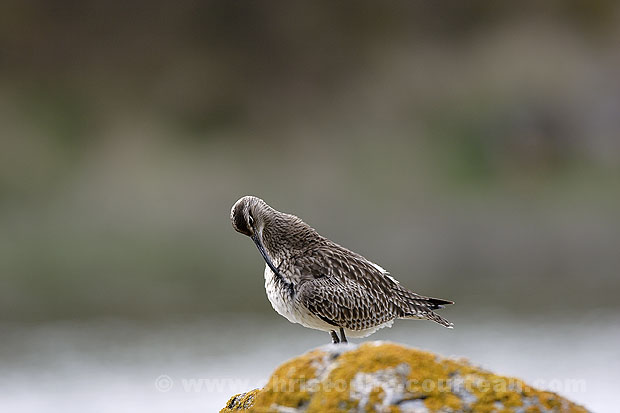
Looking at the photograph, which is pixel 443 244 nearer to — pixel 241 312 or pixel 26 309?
pixel 241 312

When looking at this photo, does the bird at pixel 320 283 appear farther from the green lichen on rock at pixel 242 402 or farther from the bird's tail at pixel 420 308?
the green lichen on rock at pixel 242 402

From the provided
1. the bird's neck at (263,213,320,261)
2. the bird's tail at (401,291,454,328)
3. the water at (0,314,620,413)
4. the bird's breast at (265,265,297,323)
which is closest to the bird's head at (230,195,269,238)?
the bird's neck at (263,213,320,261)

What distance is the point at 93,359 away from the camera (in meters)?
28.0

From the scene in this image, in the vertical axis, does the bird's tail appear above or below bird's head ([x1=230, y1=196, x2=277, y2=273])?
below

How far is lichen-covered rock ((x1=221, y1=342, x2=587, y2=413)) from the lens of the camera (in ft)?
19.7

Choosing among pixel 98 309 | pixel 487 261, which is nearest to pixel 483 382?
pixel 98 309

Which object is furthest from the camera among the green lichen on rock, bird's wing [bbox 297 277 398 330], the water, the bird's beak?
the water

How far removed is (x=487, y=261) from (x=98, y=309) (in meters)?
18.7

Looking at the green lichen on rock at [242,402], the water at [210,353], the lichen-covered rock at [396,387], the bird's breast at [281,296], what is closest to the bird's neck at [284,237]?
the bird's breast at [281,296]

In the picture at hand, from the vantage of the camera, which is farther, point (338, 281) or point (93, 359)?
point (93, 359)

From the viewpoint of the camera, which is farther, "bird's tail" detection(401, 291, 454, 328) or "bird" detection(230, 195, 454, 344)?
"bird's tail" detection(401, 291, 454, 328)

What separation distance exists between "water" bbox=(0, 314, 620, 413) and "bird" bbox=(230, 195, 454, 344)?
1021cm

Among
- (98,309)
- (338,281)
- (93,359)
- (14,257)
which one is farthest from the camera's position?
(14,257)

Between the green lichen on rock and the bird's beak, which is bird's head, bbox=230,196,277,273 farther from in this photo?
the green lichen on rock
